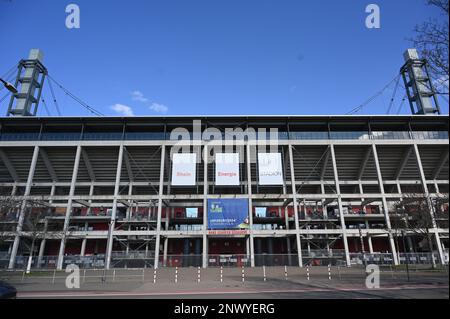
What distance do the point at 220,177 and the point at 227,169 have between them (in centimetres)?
165

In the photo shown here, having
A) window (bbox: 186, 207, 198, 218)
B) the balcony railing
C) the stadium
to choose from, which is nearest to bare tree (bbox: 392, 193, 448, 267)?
the stadium

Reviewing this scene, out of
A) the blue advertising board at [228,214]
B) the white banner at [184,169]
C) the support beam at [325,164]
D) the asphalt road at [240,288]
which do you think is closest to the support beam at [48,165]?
the white banner at [184,169]

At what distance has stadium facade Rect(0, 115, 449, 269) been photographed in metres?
42.3

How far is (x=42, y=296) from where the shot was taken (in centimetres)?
1505

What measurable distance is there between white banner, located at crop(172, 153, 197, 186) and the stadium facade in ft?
0.51

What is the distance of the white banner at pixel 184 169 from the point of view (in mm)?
42625

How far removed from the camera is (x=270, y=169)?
1677 inches

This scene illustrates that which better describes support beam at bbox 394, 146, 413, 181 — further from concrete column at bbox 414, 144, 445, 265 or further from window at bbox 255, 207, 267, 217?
window at bbox 255, 207, 267, 217

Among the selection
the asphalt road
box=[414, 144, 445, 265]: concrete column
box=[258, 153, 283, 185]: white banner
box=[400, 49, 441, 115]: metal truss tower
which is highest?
box=[400, 49, 441, 115]: metal truss tower

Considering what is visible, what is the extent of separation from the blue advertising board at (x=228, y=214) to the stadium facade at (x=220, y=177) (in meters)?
0.15

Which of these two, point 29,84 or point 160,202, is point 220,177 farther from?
point 29,84

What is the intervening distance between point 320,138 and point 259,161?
447 inches

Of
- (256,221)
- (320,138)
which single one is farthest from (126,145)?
(320,138)
